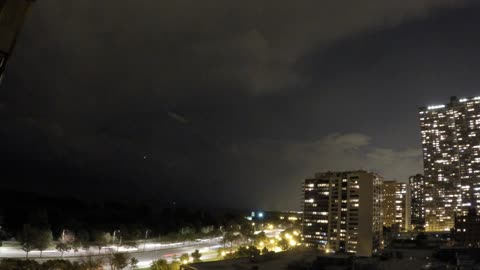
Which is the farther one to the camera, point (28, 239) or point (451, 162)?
point (451, 162)

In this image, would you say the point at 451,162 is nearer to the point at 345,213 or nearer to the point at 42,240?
the point at 345,213

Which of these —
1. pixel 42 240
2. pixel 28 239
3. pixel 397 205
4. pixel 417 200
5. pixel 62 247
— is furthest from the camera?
pixel 417 200

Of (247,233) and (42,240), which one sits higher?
(42,240)

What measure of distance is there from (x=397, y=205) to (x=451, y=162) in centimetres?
1439

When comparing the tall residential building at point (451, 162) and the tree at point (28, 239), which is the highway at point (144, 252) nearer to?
the tree at point (28, 239)

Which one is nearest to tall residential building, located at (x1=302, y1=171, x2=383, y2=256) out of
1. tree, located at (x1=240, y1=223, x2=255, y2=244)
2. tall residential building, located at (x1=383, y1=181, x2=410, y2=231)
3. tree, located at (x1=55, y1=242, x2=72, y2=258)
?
tree, located at (x1=240, y1=223, x2=255, y2=244)

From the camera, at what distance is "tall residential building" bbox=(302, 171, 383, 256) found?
53812mm

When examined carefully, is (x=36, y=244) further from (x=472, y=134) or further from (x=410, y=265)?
(x=472, y=134)

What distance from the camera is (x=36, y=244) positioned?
112 feet

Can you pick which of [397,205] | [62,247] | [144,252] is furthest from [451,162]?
[62,247]

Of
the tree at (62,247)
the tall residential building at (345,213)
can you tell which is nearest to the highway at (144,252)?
the tree at (62,247)

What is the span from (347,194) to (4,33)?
2275 inches

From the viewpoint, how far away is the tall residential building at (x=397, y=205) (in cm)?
8294

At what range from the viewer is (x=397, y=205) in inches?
3334
